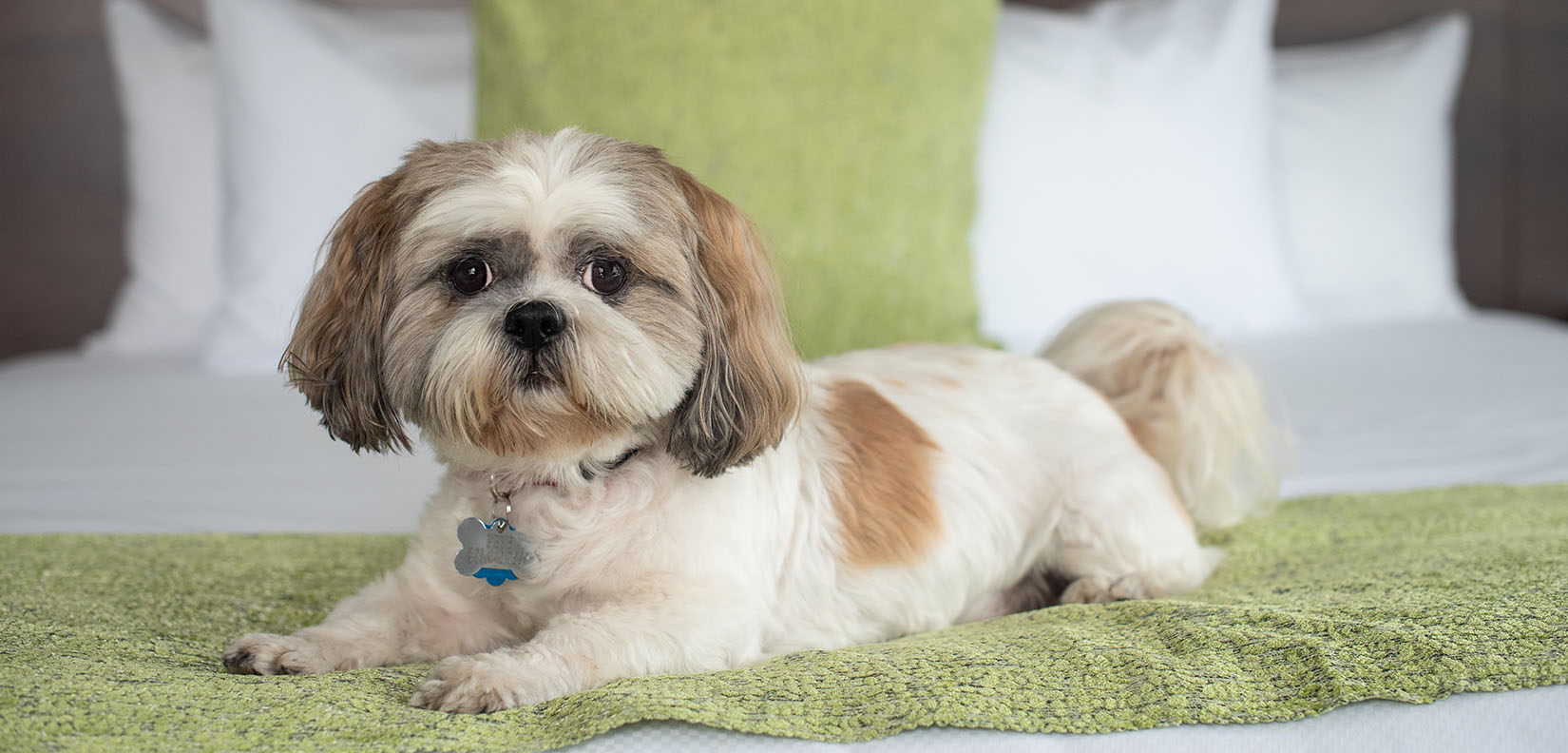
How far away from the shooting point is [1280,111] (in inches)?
161

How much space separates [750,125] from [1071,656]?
1786mm

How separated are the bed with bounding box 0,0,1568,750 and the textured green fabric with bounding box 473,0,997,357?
2.46 feet

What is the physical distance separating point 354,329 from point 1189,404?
Result: 135cm

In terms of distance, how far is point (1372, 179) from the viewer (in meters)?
4.04

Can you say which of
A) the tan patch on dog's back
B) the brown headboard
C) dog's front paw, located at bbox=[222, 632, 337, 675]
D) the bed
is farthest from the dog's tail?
the brown headboard

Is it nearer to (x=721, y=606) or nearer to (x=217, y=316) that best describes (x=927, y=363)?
(x=721, y=606)

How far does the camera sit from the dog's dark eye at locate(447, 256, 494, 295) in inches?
57.8

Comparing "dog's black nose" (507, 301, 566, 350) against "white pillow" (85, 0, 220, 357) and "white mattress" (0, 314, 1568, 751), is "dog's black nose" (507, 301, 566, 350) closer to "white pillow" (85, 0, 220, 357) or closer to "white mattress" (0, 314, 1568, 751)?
"white mattress" (0, 314, 1568, 751)

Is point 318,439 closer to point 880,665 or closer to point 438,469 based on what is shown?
point 438,469

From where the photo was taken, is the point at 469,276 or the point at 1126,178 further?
the point at 1126,178

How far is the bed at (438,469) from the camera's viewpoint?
126 cm

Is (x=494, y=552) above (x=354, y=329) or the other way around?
the other way around

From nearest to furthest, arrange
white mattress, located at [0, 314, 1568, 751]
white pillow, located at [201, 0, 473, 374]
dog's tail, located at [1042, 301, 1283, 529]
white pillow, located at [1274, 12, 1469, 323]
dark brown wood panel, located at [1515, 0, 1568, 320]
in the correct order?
dog's tail, located at [1042, 301, 1283, 529]
white mattress, located at [0, 314, 1568, 751]
white pillow, located at [201, 0, 473, 374]
white pillow, located at [1274, 12, 1469, 323]
dark brown wood panel, located at [1515, 0, 1568, 320]

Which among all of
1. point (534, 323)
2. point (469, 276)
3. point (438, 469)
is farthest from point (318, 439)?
point (534, 323)
